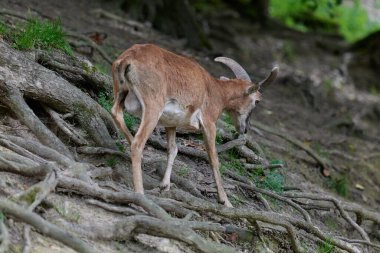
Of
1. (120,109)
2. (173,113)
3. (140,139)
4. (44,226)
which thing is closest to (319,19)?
(173,113)

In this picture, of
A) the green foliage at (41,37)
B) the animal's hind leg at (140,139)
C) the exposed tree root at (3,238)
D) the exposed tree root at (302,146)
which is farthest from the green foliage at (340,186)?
the exposed tree root at (3,238)

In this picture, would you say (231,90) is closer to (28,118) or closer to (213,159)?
(213,159)

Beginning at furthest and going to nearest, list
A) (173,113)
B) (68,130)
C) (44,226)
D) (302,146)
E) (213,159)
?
(302,146), (213,159), (68,130), (173,113), (44,226)

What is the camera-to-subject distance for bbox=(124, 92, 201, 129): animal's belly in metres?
7.36

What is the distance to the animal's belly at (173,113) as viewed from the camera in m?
7.36

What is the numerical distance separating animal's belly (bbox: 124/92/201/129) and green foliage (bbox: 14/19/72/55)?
164 cm

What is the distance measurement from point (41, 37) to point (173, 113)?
225 cm

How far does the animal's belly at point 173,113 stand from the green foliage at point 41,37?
5.39 ft

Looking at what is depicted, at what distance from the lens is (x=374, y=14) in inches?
1145

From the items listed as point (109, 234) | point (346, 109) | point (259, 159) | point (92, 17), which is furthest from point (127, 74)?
point (346, 109)

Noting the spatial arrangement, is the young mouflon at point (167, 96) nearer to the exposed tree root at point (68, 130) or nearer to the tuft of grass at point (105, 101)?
the exposed tree root at point (68, 130)

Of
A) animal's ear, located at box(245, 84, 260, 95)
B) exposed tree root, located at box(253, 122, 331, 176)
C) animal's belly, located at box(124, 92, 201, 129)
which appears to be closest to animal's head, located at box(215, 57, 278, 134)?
animal's ear, located at box(245, 84, 260, 95)

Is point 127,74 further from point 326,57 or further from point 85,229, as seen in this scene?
point 326,57

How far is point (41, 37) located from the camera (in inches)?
352
